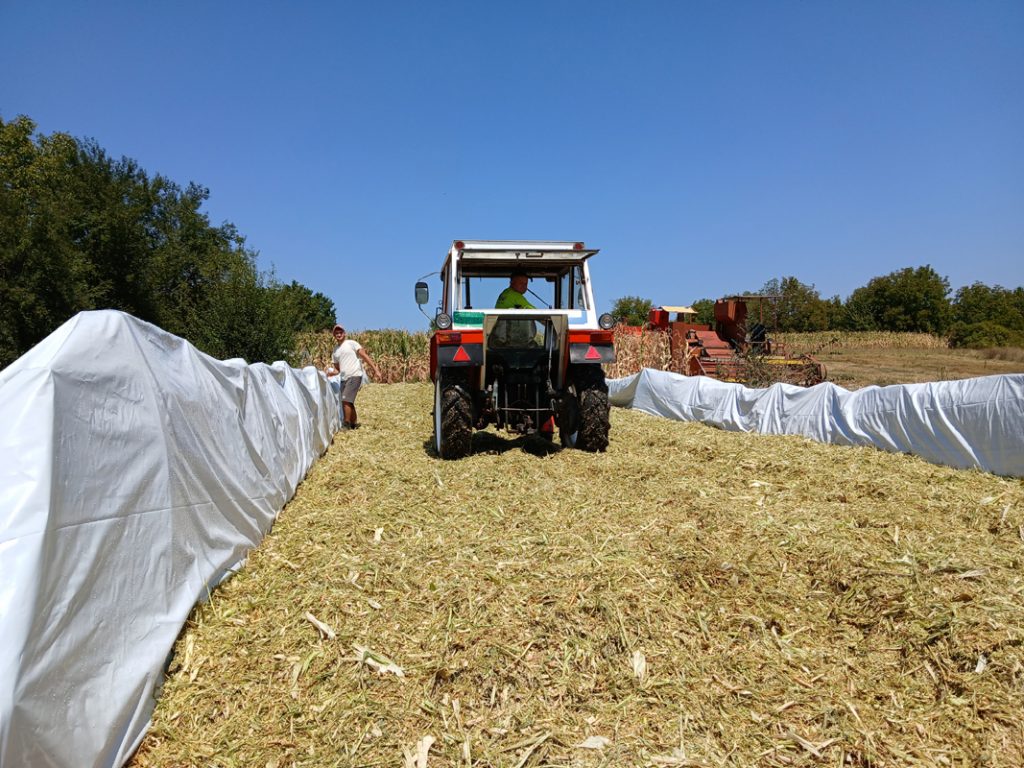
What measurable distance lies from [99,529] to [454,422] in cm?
397

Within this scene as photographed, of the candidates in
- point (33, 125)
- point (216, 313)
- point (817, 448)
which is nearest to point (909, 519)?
point (817, 448)

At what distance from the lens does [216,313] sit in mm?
16094

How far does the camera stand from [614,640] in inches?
101

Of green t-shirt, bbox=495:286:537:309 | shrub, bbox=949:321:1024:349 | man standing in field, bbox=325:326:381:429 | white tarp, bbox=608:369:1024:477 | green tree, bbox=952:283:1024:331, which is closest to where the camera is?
white tarp, bbox=608:369:1024:477

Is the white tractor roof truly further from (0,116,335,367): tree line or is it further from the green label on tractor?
(0,116,335,367): tree line

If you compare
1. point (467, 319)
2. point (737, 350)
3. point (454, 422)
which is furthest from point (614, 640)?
point (737, 350)

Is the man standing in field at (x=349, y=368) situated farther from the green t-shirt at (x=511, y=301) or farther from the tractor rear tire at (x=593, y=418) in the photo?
the tractor rear tire at (x=593, y=418)

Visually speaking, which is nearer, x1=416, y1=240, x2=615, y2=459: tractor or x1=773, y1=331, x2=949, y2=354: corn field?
x1=416, y1=240, x2=615, y2=459: tractor

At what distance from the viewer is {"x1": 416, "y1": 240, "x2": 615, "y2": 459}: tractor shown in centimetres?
591

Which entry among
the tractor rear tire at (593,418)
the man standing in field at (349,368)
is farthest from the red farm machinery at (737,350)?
the man standing in field at (349,368)

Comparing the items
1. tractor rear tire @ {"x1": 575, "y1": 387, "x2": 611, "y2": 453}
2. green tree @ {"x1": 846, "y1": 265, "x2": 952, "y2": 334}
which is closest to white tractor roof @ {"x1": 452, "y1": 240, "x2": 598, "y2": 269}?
tractor rear tire @ {"x1": 575, "y1": 387, "x2": 611, "y2": 453}

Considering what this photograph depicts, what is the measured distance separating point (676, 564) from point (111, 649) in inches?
99.6

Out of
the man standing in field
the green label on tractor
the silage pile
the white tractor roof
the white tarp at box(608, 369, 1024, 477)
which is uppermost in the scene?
the white tractor roof

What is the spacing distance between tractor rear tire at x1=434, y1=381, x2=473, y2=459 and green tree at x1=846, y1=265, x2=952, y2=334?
164ft
